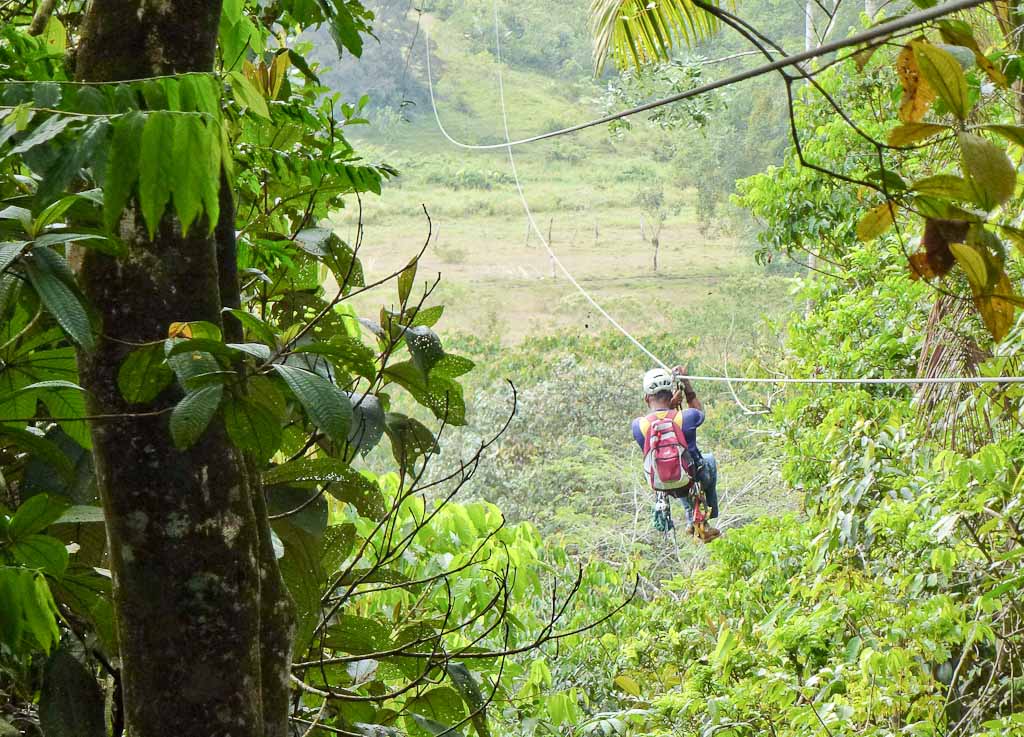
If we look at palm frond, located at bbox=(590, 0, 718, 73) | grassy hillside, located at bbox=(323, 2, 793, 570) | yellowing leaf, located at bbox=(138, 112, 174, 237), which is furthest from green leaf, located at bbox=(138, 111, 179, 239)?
grassy hillside, located at bbox=(323, 2, 793, 570)

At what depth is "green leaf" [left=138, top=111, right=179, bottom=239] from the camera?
42 centimetres

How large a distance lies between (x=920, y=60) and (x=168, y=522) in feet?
1.32

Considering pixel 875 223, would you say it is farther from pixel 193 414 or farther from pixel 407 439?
pixel 407 439

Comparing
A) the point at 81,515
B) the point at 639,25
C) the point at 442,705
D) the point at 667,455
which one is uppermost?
the point at 639,25

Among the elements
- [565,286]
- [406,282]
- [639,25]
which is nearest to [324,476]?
[406,282]

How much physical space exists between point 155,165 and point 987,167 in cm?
33

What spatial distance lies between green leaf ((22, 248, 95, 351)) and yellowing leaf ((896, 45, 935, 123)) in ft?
1.26

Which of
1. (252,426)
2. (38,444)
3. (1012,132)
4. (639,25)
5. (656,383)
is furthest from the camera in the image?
(656,383)

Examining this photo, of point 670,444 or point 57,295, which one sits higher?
point 57,295

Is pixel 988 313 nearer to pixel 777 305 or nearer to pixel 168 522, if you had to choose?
pixel 168 522

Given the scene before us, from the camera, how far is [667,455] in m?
4.98

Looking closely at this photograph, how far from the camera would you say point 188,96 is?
510 millimetres

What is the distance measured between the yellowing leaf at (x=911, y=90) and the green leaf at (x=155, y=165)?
1.08 feet

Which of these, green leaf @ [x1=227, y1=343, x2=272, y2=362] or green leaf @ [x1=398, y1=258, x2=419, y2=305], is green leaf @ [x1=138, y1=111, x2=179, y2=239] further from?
green leaf @ [x1=398, y1=258, x2=419, y2=305]
